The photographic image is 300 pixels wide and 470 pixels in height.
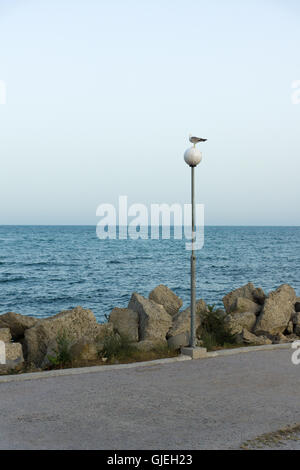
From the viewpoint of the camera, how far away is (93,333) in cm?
1200

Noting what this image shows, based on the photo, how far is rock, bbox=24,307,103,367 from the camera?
1158cm

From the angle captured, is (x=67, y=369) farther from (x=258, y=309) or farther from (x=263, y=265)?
(x=263, y=265)

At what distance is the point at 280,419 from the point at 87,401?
107 inches

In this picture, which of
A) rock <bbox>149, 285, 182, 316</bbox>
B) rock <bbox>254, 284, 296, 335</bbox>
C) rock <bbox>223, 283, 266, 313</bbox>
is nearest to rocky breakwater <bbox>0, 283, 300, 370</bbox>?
rock <bbox>254, 284, 296, 335</bbox>

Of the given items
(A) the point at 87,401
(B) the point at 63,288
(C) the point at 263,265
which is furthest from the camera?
(C) the point at 263,265

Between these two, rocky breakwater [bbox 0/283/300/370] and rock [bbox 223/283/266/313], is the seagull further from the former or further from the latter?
rock [bbox 223/283/266/313]

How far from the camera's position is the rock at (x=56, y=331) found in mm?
11578

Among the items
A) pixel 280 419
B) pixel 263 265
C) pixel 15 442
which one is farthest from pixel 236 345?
pixel 263 265

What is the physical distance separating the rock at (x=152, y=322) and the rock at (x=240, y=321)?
1545 millimetres

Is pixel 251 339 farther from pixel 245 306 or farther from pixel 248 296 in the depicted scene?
pixel 248 296

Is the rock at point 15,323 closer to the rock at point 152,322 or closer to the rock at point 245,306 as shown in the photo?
the rock at point 152,322

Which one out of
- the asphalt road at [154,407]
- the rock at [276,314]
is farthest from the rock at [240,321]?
the asphalt road at [154,407]

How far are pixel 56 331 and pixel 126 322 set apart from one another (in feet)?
6.77

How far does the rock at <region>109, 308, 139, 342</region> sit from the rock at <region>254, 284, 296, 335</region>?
3.24 metres
